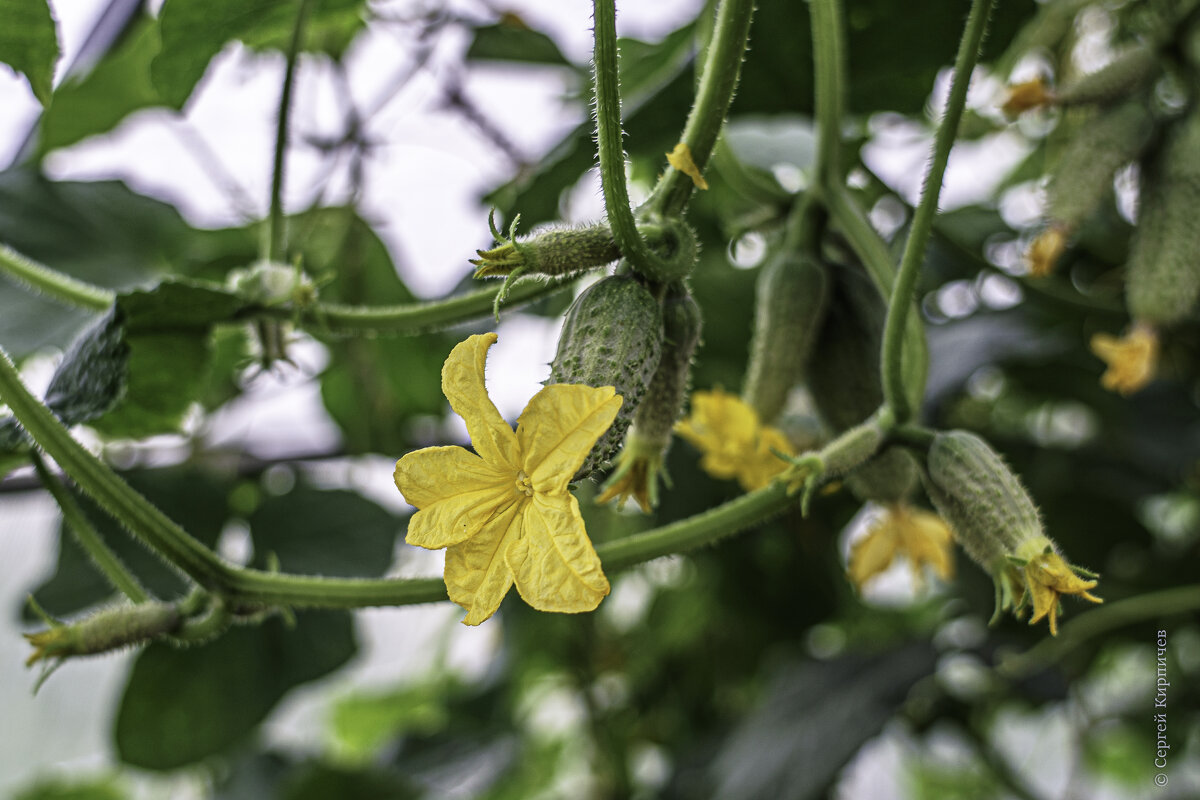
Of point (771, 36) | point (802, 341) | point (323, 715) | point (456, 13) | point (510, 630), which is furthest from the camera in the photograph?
point (323, 715)

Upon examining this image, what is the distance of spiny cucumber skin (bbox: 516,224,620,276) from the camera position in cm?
48

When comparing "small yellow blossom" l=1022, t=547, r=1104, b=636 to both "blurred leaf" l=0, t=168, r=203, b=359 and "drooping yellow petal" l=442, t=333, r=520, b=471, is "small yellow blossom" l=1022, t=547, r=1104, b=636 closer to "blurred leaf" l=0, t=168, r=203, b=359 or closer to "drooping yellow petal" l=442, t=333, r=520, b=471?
"drooping yellow petal" l=442, t=333, r=520, b=471

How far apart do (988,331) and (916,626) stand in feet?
3.18

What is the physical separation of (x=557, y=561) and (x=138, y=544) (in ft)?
2.44

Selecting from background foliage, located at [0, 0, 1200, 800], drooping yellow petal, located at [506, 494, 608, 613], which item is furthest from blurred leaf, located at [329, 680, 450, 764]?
drooping yellow petal, located at [506, 494, 608, 613]

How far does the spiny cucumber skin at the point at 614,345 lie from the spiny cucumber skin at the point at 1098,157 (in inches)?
20.6

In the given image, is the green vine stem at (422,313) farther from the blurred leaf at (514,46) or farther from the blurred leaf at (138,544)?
the blurred leaf at (514,46)

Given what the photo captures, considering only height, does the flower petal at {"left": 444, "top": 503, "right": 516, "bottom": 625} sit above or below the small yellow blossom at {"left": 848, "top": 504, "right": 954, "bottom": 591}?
above

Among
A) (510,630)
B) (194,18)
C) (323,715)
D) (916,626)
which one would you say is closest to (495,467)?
(194,18)

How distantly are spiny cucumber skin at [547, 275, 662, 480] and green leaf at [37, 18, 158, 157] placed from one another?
1017mm

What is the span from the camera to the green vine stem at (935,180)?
21.8 inches

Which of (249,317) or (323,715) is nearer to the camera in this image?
(249,317)

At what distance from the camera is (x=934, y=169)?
0.57 metres

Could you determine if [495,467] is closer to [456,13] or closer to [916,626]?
[456,13]
